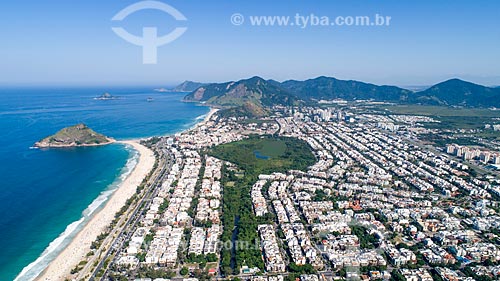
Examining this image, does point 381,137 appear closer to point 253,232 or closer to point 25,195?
point 253,232

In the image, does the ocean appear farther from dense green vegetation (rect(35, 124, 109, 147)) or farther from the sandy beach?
dense green vegetation (rect(35, 124, 109, 147))

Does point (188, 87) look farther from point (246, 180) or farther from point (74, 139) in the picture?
point (246, 180)

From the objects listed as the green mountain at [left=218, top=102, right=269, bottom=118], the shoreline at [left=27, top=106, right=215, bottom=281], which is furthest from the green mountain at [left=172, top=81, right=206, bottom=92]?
the shoreline at [left=27, top=106, right=215, bottom=281]

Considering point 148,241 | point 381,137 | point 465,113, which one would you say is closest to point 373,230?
point 148,241

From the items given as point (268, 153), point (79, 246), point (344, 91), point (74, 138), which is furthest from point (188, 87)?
point (79, 246)

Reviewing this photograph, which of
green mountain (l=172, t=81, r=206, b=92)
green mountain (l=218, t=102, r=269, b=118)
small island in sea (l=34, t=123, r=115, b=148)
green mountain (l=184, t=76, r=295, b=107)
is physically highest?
green mountain (l=172, t=81, r=206, b=92)

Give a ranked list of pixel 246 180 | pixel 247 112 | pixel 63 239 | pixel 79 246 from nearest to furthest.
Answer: pixel 79 246
pixel 63 239
pixel 246 180
pixel 247 112
